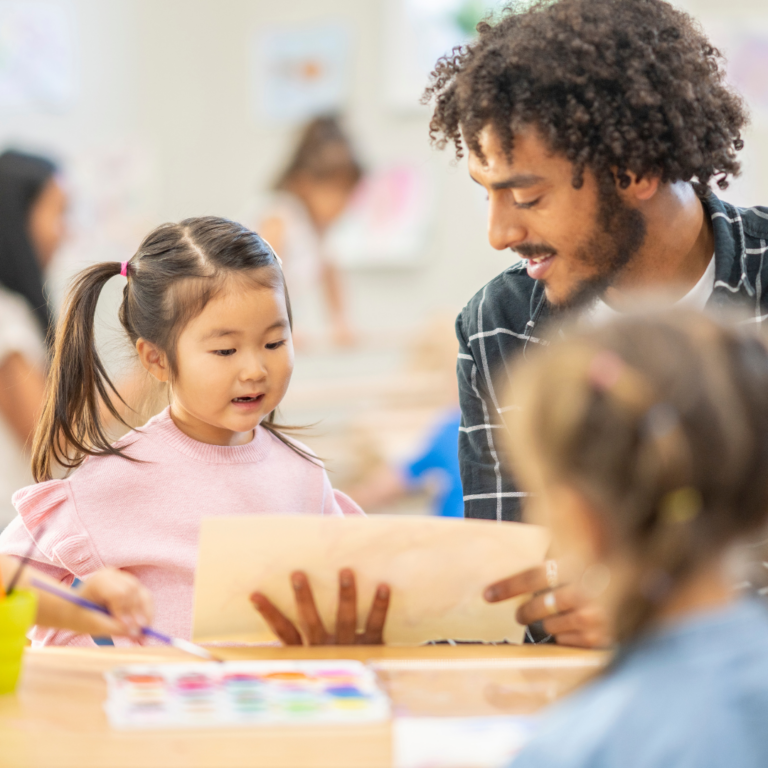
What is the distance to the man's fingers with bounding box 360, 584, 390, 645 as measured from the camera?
98 cm

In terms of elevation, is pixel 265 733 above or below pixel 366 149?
below

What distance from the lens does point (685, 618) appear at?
56 centimetres

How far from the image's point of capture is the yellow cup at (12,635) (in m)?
0.83

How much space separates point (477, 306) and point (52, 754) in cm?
86

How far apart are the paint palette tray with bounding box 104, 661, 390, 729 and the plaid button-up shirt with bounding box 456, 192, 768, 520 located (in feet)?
1.54

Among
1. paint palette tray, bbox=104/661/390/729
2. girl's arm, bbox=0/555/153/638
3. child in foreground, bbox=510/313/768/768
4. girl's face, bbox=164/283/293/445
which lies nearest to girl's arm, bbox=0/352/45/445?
girl's face, bbox=164/283/293/445

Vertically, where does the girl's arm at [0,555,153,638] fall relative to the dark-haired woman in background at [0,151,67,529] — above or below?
below

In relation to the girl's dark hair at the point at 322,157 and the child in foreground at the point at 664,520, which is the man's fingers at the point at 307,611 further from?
the girl's dark hair at the point at 322,157

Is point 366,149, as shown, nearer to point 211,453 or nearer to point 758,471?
point 211,453

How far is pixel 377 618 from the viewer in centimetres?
99

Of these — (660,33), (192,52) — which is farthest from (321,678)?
(192,52)

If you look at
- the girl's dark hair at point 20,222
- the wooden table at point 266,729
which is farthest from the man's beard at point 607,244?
the girl's dark hair at point 20,222

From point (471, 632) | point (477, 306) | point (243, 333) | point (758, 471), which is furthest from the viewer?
point (477, 306)

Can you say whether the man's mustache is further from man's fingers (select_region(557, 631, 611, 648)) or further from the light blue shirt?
the light blue shirt
